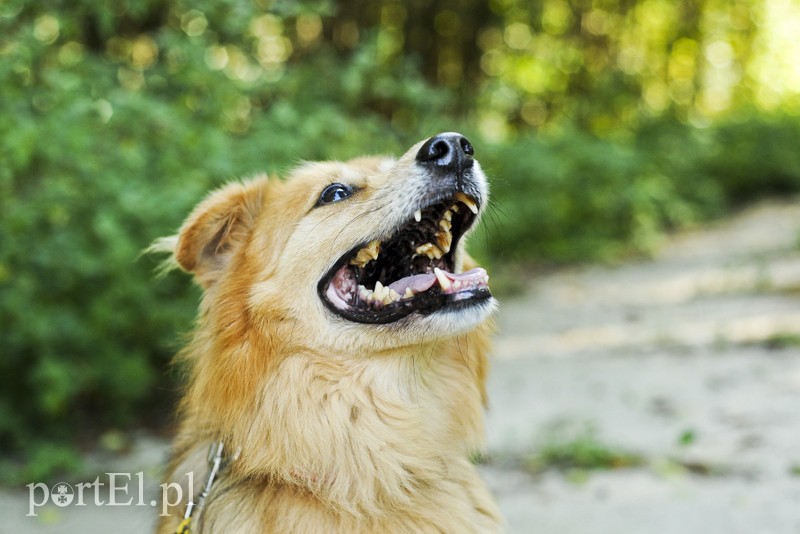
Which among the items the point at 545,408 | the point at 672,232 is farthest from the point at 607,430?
the point at 672,232

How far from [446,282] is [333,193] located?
0.63 metres

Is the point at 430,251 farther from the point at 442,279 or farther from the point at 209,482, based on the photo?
the point at 209,482

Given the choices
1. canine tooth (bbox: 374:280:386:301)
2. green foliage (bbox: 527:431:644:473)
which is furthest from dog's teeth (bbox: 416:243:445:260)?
green foliage (bbox: 527:431:644:473)

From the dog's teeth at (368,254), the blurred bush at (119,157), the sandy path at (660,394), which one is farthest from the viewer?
the blurred bush at (119,157)

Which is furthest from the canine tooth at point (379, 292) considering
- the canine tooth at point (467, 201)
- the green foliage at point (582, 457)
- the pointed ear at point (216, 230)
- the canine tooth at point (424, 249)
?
the green foliage at point (582, 457)

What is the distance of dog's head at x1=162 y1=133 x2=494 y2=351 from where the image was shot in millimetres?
2850

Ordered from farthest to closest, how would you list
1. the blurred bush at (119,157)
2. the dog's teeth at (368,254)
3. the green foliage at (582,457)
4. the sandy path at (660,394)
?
the green foliage at (582,457)
the blurred bush at (119,157)
the sandy path at (660,394)
the dog's teeth at (368,254)

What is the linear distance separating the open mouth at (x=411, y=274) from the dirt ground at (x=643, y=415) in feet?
5.82

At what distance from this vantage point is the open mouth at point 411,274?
2.84 m

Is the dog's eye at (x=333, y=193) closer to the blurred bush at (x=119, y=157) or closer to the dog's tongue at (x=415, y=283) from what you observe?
the dog's tongue at (x=415, y=283)

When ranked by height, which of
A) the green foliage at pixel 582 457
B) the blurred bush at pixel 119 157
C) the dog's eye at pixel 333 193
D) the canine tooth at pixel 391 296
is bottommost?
the green foliage at pixel 582 457

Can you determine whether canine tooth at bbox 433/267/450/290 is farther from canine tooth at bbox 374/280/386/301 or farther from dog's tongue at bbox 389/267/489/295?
canine tooth at bbox 374/280/386/301

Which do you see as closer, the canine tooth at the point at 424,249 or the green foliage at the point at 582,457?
the canine tooth at the point at 424,249

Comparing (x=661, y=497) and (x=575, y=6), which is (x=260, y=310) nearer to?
(x=661, y=497)
